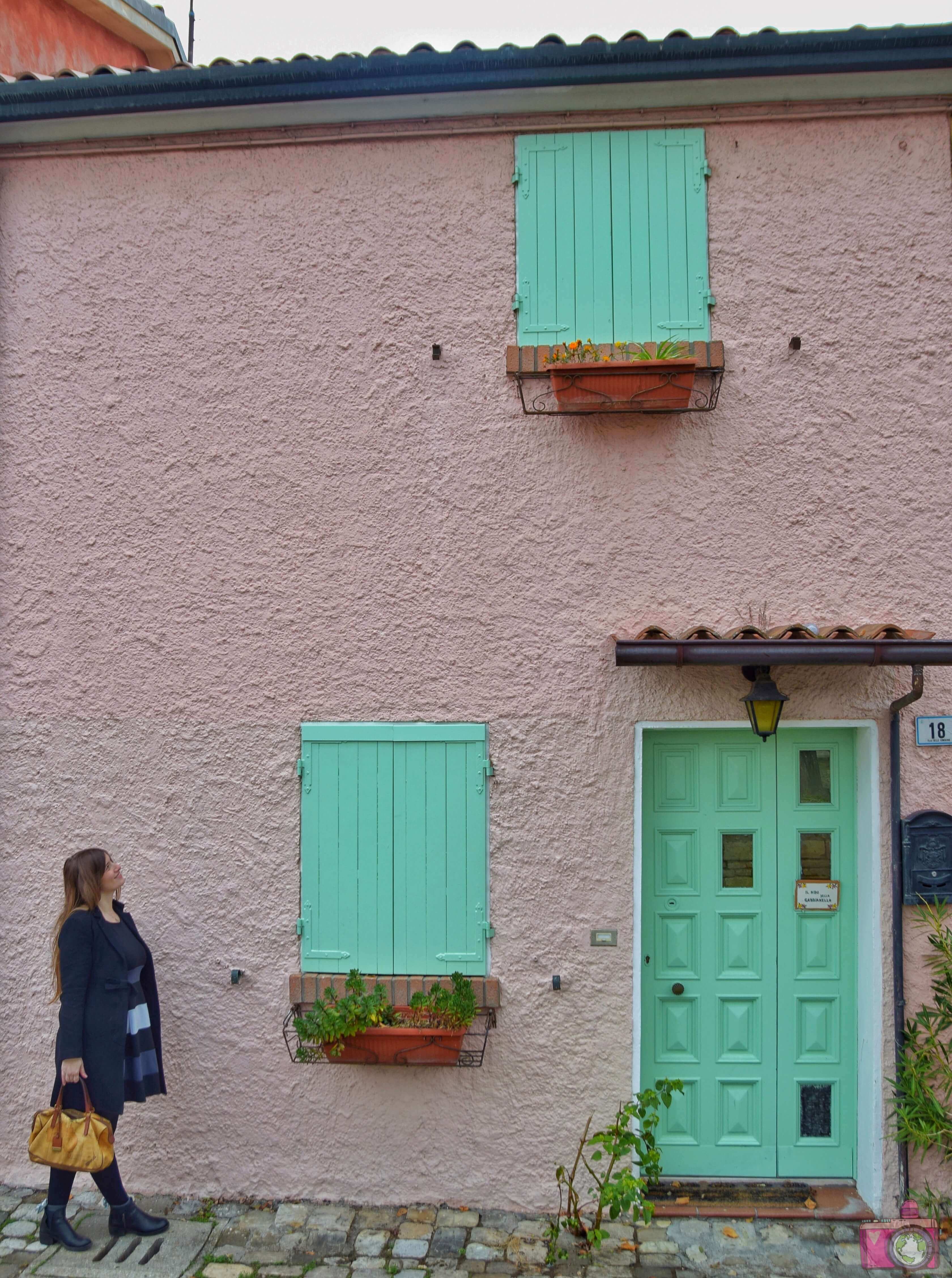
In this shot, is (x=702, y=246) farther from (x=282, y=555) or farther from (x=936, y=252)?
(x=282, y=555)

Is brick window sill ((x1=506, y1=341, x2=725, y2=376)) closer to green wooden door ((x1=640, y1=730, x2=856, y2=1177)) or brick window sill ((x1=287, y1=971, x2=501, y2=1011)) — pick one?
green wooden door ((x1=640, y1=730, x2=856, y2=1177))

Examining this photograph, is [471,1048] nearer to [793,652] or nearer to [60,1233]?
[60,1233]

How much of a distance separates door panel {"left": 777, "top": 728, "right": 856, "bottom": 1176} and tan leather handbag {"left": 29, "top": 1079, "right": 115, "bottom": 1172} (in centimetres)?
306

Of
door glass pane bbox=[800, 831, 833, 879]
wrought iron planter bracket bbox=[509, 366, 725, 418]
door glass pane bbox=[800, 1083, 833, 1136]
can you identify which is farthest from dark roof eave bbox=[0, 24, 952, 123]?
door glass pane bbox=[800, 1083, 833, 1136]

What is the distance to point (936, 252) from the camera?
14.1 ft

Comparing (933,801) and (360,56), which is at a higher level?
(360,56)

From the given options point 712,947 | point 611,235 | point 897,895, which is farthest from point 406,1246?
point 611,235

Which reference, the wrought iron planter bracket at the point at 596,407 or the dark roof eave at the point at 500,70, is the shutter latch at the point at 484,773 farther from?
the dark roof eave at the point at 500,70

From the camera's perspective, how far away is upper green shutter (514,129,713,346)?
4.38 meters

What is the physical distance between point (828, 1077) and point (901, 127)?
15.0 ft

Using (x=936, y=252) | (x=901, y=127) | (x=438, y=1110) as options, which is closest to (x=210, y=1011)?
(x=438, y=1110)

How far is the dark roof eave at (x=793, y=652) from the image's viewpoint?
3777 mm

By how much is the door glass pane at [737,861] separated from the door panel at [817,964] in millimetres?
131

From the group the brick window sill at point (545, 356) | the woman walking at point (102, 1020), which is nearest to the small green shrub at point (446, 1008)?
the woman walking at point (102, 1020)
